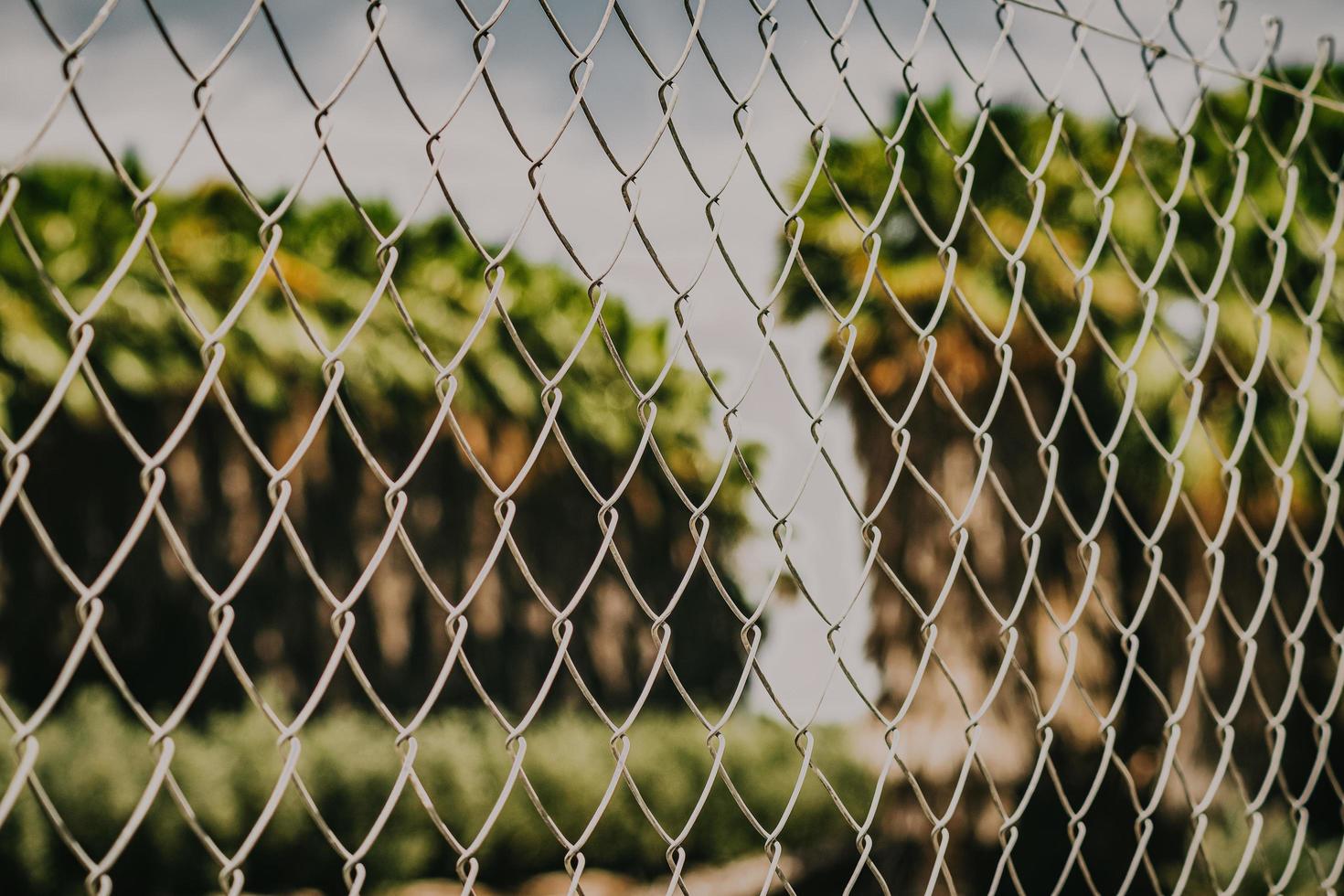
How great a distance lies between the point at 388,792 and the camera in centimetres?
784

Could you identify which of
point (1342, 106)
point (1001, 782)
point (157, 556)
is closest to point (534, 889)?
point (1001, 782)

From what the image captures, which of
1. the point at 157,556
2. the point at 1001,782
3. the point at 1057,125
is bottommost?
the point at 1001,782

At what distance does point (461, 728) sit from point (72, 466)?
446 cm

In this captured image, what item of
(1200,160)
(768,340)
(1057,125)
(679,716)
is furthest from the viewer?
(679,716)

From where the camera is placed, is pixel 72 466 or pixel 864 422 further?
pixel 72 466

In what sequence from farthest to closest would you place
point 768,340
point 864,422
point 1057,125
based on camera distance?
point 864,422 < point 1057,125 < point 768,340

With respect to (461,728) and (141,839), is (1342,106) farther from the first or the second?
(461,728)

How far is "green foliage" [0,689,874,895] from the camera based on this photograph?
641 cm

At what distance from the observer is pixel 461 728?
361 inches

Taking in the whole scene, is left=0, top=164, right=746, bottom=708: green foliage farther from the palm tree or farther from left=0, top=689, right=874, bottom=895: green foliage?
the palm tree

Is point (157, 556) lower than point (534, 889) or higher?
higher

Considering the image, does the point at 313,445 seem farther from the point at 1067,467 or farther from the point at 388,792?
the point at 1067,467

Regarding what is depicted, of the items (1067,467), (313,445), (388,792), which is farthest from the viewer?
(313,445)

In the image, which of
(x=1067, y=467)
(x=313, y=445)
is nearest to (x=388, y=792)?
(x=313, y=445)
